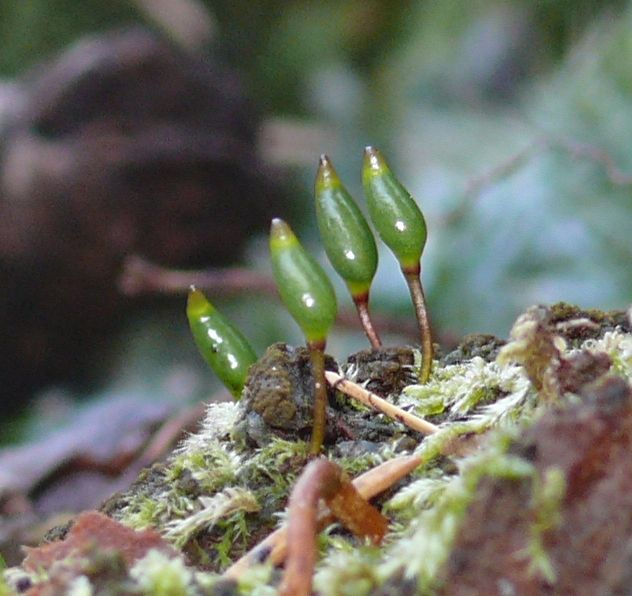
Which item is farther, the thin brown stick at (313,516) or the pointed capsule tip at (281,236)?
the pointed capsule tip at (281,236)

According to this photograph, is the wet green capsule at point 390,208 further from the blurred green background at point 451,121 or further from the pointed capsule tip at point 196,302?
the blurred green background at point 451,121

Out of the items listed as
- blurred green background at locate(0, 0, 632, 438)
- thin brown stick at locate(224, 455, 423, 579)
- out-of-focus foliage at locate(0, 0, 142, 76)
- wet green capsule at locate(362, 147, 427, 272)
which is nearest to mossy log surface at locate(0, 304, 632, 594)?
thin brown stick at locate(224, 455, 423, 579)

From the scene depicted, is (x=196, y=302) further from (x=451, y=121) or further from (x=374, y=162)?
(x=451, y=121)

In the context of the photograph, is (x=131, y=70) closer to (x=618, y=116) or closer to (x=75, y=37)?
(x=75, y=37)

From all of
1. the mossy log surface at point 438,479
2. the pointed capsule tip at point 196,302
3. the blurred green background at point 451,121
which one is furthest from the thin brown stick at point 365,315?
the blurred green background at point 451,121

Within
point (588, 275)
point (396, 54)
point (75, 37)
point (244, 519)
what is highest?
point (75, 37)

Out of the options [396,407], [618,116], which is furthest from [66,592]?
[618,116]
